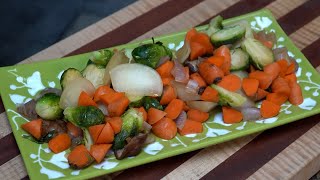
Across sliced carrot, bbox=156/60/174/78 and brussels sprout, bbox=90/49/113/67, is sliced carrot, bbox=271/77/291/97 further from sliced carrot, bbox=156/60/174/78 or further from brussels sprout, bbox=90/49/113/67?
brussels sprout, bbox=90/49/113/67

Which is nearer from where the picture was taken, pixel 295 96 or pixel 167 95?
pixel 167 95

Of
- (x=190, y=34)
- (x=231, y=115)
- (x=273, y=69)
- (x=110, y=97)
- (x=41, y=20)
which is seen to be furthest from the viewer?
(x=41, y=20)

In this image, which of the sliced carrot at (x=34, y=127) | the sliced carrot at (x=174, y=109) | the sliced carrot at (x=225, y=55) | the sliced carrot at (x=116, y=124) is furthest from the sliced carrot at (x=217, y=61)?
the sliced carrot at (x=34, y=127)

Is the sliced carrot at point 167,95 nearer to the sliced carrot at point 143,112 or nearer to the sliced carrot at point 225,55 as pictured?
the sliced carrot at point 143,112

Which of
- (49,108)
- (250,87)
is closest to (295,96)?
(250,87)

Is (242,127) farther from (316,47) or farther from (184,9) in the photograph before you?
(184,9)

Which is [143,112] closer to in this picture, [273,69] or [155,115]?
[155,115]

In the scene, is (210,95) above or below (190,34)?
below
